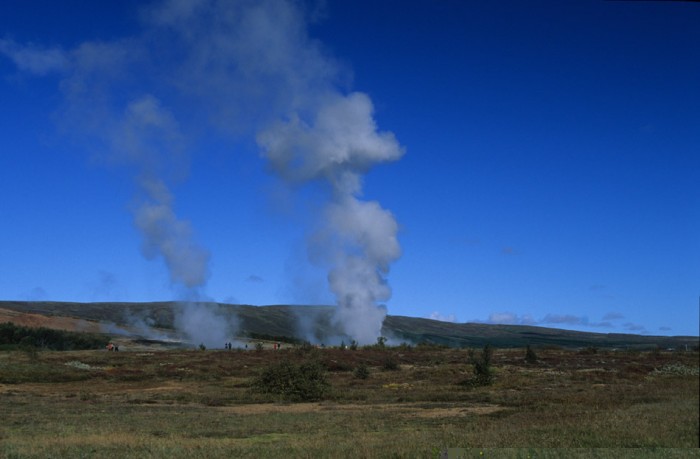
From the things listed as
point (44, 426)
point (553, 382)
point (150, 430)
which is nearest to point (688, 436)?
point (150, 430)

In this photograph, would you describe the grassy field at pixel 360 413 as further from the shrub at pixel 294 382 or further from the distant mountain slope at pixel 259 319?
the distant mountain slope at pixel 259 319

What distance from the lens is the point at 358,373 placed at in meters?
46.4

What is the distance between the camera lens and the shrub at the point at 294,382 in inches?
1362

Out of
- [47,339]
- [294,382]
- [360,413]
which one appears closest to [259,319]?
[47,339]

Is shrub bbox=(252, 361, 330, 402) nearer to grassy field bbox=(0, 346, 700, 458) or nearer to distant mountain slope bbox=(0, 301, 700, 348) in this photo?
grassy field bbox=(0, 346, 700, 458)

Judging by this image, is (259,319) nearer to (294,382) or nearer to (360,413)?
(294,382)

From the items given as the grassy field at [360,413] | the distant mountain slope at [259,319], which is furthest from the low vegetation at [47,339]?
the distant mountain slope at [259,319]

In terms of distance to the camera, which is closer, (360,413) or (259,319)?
(360,413)

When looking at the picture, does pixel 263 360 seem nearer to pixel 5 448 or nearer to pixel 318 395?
pixel 318 395

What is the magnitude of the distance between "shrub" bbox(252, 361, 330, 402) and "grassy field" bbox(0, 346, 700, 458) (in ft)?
2.60

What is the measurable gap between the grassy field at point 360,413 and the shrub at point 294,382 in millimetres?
793

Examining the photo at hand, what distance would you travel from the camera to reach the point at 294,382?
3556cm

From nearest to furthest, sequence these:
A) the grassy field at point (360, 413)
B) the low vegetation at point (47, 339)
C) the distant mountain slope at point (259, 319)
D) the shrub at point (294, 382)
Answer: the grassy field at point (360, 413), the shrub at point (294, 382), the low vegetation at point (47, 339), the distant mountain slope at point (259, 319)

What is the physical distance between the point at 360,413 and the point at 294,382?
35.1 feet
